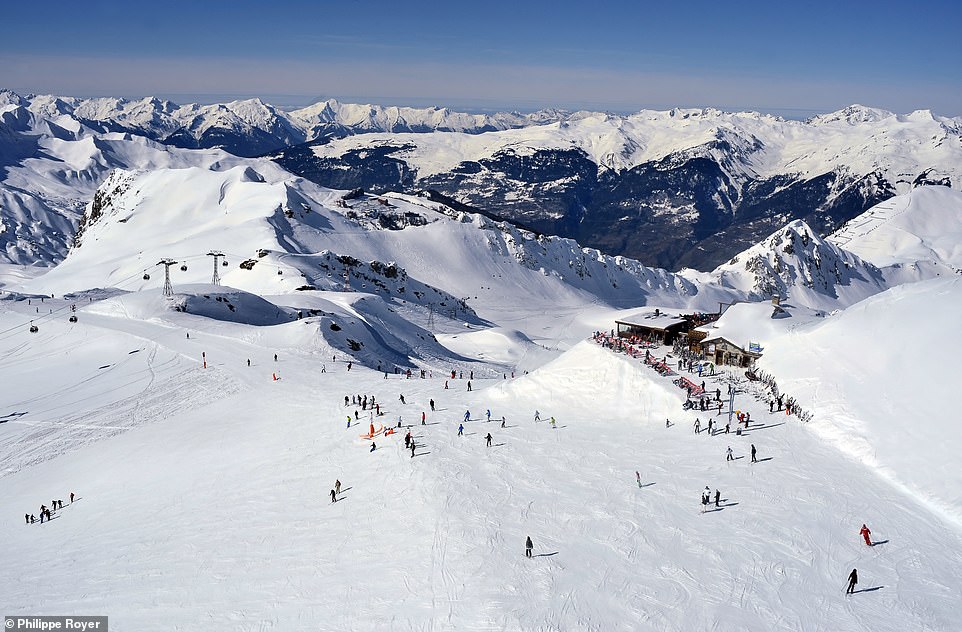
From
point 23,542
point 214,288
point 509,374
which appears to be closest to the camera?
point 23,542

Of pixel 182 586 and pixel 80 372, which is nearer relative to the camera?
pixel 182 586

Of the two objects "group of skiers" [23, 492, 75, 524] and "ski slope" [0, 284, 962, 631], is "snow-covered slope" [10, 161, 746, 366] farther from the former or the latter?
"group of skiers" [23, 492, 75, 524]

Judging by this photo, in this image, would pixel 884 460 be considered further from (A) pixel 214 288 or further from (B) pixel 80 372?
(A) pixel 214 288

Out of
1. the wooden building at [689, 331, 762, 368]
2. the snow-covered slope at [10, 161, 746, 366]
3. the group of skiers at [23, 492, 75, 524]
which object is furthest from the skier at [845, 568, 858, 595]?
the snow-covered slope at [10, 161, 746, 366]

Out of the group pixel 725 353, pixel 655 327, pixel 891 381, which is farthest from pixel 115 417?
pixel 891 381

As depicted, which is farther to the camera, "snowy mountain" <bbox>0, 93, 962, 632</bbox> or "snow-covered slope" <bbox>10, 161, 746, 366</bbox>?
"snow-covered slope" <bbox>10, 161, 746, 366</bbox>

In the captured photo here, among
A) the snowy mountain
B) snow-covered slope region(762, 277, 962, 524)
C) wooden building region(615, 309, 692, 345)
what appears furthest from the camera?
wooden building region(615, 309, 692, 345)

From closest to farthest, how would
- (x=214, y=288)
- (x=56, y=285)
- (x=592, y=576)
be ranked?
(x=592, y=576)
(x=214, y=288)
(x=56, y=285)

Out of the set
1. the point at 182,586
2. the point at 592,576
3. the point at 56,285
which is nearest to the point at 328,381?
the point at 182,586
